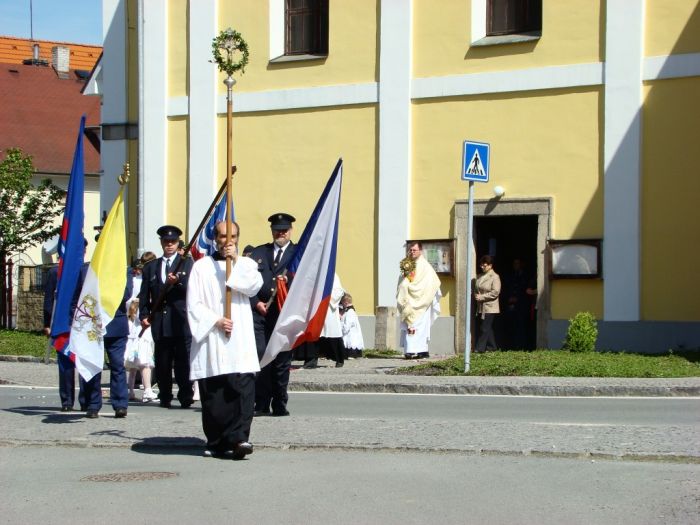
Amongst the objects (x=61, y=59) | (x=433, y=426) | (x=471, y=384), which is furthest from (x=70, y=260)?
(x=61, y=59)

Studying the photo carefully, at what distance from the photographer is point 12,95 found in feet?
171

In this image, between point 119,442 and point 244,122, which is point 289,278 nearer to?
point 119,442

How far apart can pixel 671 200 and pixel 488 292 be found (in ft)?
10.7

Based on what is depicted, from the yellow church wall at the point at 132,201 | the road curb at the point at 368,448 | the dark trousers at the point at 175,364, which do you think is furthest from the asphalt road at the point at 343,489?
the yellow church wall at the point at 132,201

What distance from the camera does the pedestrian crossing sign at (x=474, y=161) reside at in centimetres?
1705

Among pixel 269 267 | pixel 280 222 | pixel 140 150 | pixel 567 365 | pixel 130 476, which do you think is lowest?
pixel 130 476

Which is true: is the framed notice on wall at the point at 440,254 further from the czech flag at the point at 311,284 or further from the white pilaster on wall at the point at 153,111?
the czech flag at the point at 311,284

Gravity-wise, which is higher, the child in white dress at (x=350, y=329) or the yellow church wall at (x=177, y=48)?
the yellow church wall at (x=177, y=48)

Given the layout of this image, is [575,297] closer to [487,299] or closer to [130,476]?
[487,299]

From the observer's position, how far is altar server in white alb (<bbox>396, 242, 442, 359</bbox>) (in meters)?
21.0

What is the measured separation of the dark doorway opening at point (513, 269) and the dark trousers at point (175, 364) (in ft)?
30.4

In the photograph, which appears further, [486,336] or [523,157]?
[523,157]

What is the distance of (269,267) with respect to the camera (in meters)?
12.4

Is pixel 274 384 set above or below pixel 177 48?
below
